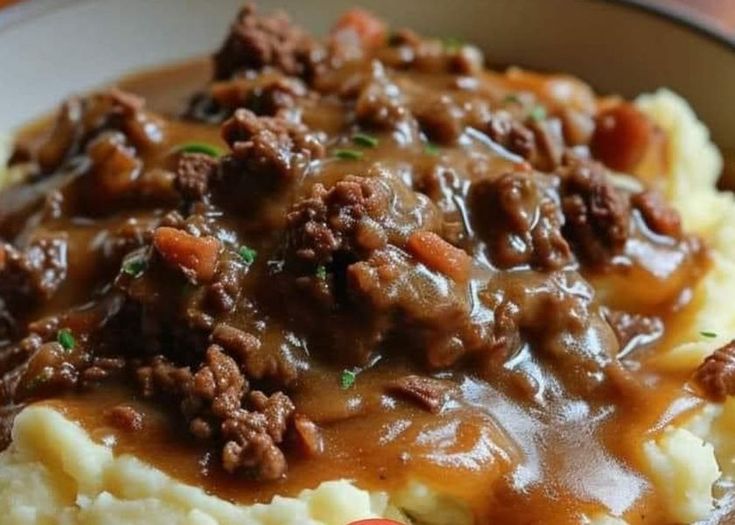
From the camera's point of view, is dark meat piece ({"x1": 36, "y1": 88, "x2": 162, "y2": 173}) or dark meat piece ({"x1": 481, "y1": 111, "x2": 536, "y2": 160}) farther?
dark meat piece ({"x1": 36, "y1": 88, "x2": 162, "y2": 173})

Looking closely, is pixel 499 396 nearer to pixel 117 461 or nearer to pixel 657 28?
pixel 117 461

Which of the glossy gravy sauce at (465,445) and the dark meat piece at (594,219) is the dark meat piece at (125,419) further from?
the dark meat piece at (594,219)

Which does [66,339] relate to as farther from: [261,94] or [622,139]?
[622,139]

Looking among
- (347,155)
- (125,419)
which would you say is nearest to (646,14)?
(347,155)

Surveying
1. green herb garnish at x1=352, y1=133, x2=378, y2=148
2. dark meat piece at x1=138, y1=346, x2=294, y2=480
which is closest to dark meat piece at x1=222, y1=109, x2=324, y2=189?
green herb garnish at x1=352, y1=133, x2=378, y2=148

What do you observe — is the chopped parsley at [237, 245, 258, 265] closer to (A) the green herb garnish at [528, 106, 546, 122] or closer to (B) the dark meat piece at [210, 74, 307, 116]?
(B) the dark meat piece at [210, 74, 307, 116]

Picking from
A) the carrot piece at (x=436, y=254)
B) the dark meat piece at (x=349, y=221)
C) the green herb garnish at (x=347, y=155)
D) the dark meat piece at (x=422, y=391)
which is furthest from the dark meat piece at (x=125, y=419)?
the green herb garnish at (x=347, y=155)
